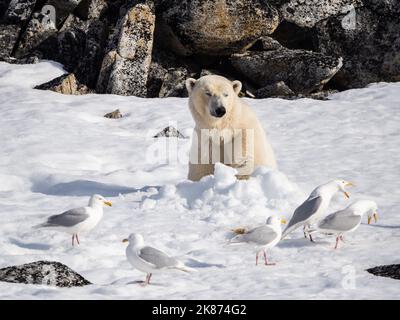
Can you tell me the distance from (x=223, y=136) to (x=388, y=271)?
4.11 metres

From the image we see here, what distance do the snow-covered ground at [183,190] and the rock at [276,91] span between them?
85 centimetres

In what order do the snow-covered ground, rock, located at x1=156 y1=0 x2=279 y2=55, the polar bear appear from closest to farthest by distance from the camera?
the snow-covered ground
the polar bear
rock, located at x1=156 y1=0 x2=279 y2=55

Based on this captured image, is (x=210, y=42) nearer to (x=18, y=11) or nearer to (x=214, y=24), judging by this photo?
(x=214, y=24)

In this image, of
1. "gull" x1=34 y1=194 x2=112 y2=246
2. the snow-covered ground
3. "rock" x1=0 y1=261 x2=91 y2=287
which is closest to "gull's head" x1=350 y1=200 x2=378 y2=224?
the snow-covered ground

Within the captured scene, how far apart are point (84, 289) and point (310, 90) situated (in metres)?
12.9

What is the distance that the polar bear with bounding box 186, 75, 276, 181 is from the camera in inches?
419

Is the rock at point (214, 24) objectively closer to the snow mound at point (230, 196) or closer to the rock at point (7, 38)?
the rock at point (7, 38)

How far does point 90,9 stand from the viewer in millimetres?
20156

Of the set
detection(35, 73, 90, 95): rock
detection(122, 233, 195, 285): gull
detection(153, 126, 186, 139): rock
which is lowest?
detection(153, 126, 186, 139): rock

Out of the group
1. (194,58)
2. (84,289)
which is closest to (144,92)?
(194,58)

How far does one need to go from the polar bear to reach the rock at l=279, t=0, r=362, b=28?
9.96m

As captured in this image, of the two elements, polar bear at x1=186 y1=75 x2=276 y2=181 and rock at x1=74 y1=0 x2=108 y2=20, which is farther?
rock at x1=74 y1=0 x2=108 y2=20

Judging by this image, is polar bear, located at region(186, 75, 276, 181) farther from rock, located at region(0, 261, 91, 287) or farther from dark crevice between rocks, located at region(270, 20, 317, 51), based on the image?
dark crevice between rocks, located at region(270, 20, 317, 51)

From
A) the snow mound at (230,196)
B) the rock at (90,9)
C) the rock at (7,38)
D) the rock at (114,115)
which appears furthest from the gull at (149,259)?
the rock at (7,38)
